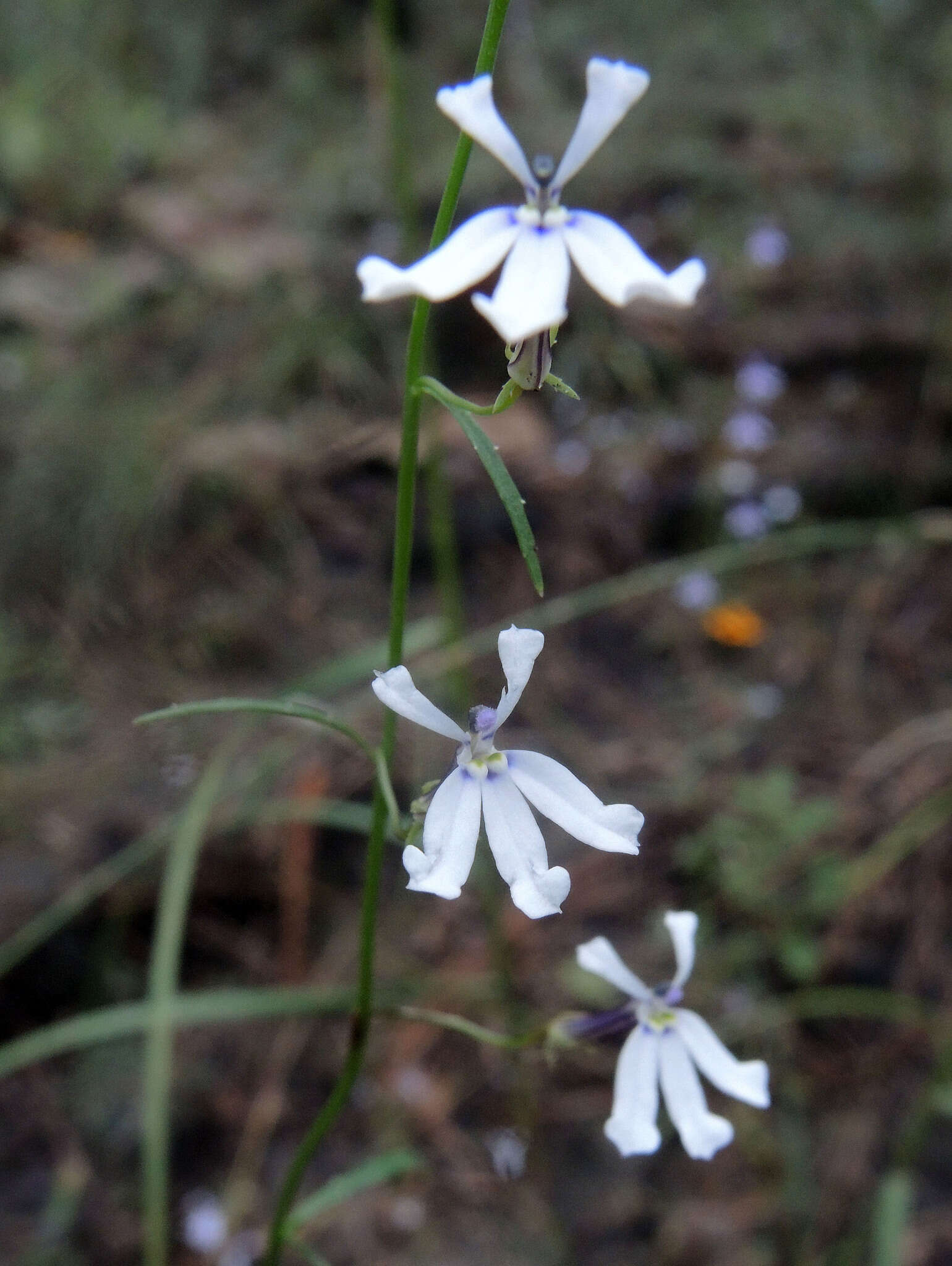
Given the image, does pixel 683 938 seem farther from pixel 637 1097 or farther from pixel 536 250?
pixel 536 250

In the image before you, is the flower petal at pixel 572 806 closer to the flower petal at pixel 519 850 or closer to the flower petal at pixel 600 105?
the flower petal at pixel 519 850

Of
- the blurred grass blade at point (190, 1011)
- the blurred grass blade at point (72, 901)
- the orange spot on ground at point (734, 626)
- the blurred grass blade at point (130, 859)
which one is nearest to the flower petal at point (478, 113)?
the blurred grass blade at point (130, 859)

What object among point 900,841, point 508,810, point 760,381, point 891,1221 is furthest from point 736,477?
point 508,810

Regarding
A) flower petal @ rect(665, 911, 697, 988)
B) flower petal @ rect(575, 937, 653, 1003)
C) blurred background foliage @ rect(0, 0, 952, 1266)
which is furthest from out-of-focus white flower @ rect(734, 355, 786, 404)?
flower petal @ rect(575, 937, 653, 1003)

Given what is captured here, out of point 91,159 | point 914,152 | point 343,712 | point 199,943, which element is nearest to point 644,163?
point 914,152

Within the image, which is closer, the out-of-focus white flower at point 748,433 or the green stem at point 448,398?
the green stem at point 448,398
